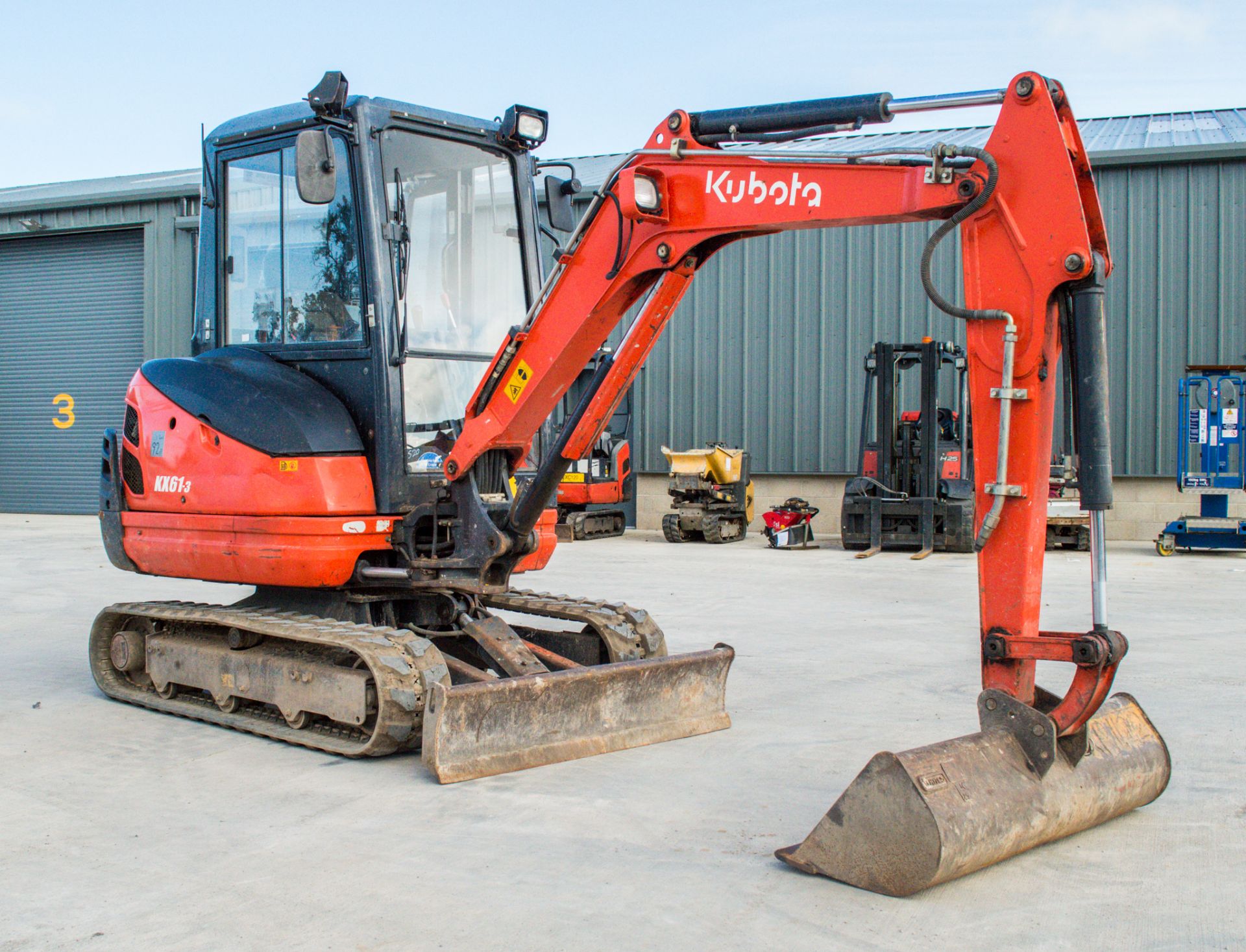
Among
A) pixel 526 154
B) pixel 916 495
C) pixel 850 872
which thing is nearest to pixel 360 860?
pixel 850 872

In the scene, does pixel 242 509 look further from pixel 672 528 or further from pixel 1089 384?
pixel 672 528

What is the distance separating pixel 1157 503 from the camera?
18141 mm

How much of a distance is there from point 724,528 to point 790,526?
1259 mm

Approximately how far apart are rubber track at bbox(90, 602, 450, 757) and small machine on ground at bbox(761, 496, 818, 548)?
11.3m

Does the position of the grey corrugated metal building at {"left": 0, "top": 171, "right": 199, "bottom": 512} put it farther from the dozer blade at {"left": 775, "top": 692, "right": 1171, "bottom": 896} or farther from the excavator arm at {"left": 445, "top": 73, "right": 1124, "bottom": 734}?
the dozer blade at {"left": 775, "top": 692, "right": 1171, "bottom": 896}

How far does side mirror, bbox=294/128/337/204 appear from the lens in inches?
225

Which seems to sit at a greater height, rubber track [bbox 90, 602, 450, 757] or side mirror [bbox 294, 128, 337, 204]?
side mirror [bbox 294, 128, 337, 204]

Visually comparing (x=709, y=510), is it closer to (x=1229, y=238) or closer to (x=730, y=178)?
(x=1229, y=238)

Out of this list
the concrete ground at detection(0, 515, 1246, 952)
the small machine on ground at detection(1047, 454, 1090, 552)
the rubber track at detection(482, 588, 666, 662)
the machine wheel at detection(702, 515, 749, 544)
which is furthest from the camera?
the machine wheel at detection(702, 515, 749, 544)

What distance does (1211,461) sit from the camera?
1633 cm

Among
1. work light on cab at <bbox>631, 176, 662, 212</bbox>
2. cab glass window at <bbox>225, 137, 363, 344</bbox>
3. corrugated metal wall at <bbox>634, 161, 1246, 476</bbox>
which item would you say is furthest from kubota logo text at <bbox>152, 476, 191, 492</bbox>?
corrugated metal wall at <bbox>634, 161, 1246, 476</bbox>

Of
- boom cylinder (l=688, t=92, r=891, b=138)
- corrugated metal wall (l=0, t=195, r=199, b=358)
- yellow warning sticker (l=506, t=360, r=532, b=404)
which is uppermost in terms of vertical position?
corrugated metal wall (l=0, t=195, r=199, b=358)

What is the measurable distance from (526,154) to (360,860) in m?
4.06

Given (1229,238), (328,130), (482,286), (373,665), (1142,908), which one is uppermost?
(1229,238)
